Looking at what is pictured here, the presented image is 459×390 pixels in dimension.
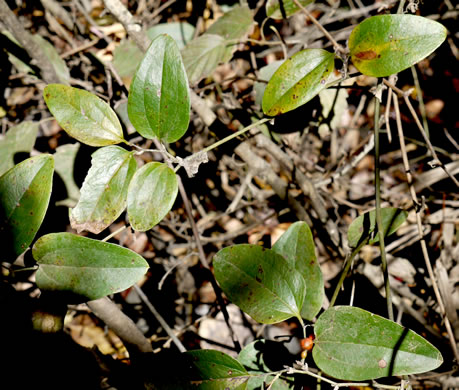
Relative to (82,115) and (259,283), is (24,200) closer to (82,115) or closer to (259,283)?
(82,115)

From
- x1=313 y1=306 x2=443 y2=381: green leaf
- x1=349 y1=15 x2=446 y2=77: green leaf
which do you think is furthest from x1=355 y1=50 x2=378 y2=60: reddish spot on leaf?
x1=313 y1=306 x2=443 y2=381: green leaf

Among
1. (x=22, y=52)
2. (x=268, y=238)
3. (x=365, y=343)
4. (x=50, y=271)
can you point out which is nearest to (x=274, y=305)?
(x=365, y=343)

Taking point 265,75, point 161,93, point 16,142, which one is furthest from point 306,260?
point 16,142

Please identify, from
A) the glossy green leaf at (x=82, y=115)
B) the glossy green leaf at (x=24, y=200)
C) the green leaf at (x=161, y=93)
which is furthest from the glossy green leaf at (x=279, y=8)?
the glossy green leaf at (x=24, y=200)

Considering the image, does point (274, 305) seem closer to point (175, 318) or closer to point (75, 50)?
point (175, 318)

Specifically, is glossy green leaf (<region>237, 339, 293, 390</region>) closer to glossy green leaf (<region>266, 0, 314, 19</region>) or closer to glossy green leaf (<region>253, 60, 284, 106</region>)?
glossy green leaf (<region>253, 60, 284, 106</region>)
